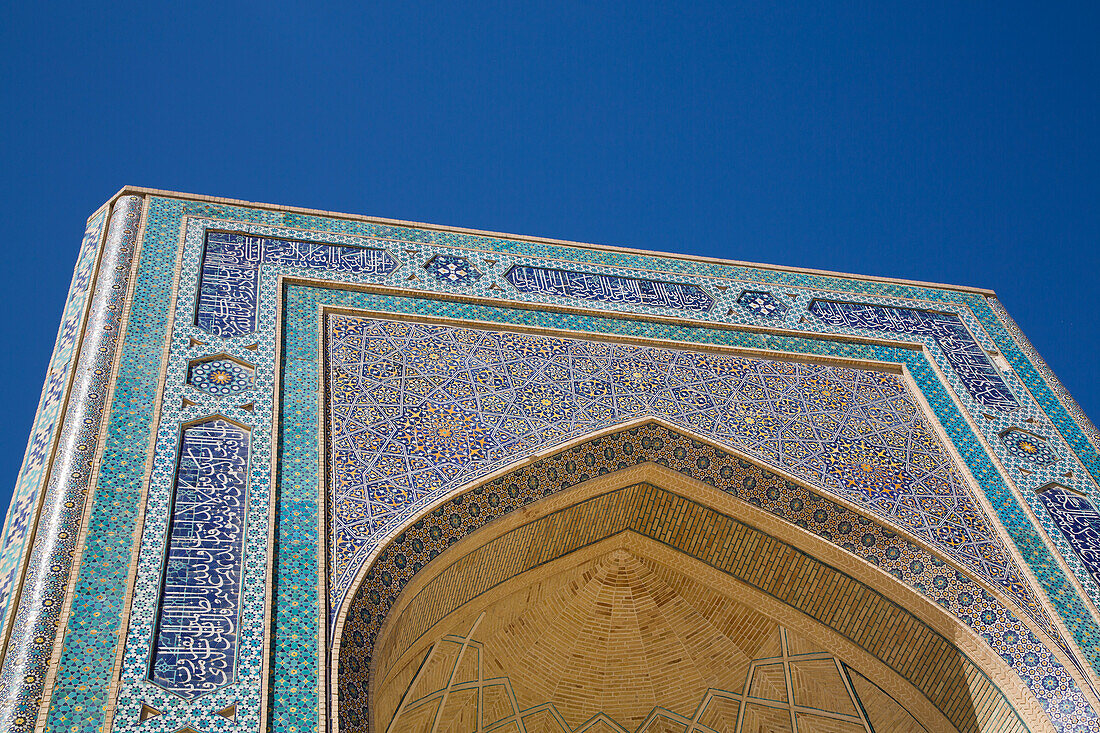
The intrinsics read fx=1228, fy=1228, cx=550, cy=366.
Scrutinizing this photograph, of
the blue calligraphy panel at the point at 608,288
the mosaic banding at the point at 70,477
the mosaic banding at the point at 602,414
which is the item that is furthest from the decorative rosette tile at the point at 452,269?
the mosaic banding at the point at 70,477

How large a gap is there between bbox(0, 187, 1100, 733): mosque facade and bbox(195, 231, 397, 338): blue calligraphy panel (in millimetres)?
14

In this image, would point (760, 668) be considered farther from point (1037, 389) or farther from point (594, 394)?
point (1037, 389)

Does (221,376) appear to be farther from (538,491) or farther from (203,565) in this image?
(538,491)

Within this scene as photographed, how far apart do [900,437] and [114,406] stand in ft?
10.7

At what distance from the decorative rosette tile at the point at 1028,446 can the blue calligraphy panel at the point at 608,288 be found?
147 centimetres

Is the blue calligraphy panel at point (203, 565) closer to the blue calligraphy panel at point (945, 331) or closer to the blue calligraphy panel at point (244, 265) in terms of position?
the blue calligraphy panel at point (244, 265)

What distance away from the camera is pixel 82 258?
5.14m

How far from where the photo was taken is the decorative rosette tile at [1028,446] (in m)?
5.45

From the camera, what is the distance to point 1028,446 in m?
5.50

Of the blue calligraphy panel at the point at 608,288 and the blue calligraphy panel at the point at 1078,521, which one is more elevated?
the blue calligraphy panel at the point at 608,288

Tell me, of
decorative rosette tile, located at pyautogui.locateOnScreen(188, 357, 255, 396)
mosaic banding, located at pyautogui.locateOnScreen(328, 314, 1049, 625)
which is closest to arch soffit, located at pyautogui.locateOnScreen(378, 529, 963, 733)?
mosaic banding, located at pyautogui.locateOnScreen(328, 314, 1049, 625)

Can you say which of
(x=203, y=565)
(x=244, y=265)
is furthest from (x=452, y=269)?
(x=203, y=565)

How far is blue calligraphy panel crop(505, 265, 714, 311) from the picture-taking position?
5605 millimetres

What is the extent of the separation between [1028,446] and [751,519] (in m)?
1.41
